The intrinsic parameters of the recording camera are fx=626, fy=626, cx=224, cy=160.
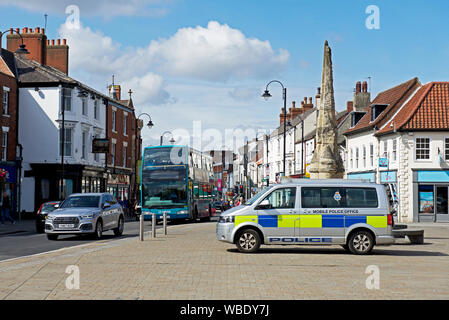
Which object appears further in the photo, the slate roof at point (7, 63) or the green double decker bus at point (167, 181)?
the slate roof at point (7, 63)

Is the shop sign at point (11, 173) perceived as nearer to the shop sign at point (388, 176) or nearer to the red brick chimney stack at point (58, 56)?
the red brick chimney stack at point (58, 56)

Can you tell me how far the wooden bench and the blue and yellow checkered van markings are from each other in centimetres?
511

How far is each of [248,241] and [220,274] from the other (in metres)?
5.20

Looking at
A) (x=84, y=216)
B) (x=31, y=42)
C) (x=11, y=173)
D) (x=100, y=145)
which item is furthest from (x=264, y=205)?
(x=31, y=42)

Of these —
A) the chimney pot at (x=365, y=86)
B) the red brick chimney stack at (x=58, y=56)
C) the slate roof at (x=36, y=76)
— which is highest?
the red brick chimney stack at (x=58, y=56)

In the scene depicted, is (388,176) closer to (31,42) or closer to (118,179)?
(118,179)

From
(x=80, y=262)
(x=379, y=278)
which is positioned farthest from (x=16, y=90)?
(x=379, y=278)

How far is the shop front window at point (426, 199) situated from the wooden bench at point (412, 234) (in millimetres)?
21235

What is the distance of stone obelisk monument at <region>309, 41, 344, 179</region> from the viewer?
27625mm

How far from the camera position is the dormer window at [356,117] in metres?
56.1

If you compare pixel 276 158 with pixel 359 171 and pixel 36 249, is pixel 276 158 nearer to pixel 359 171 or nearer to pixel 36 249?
pixel 359 171

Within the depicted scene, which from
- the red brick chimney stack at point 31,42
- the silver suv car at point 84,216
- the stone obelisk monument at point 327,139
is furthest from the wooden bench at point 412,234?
the red brick chimney stack at point 31,42

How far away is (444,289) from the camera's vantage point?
34.6 ft

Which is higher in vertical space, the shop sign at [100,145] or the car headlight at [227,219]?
the shop sign at [100,145]
